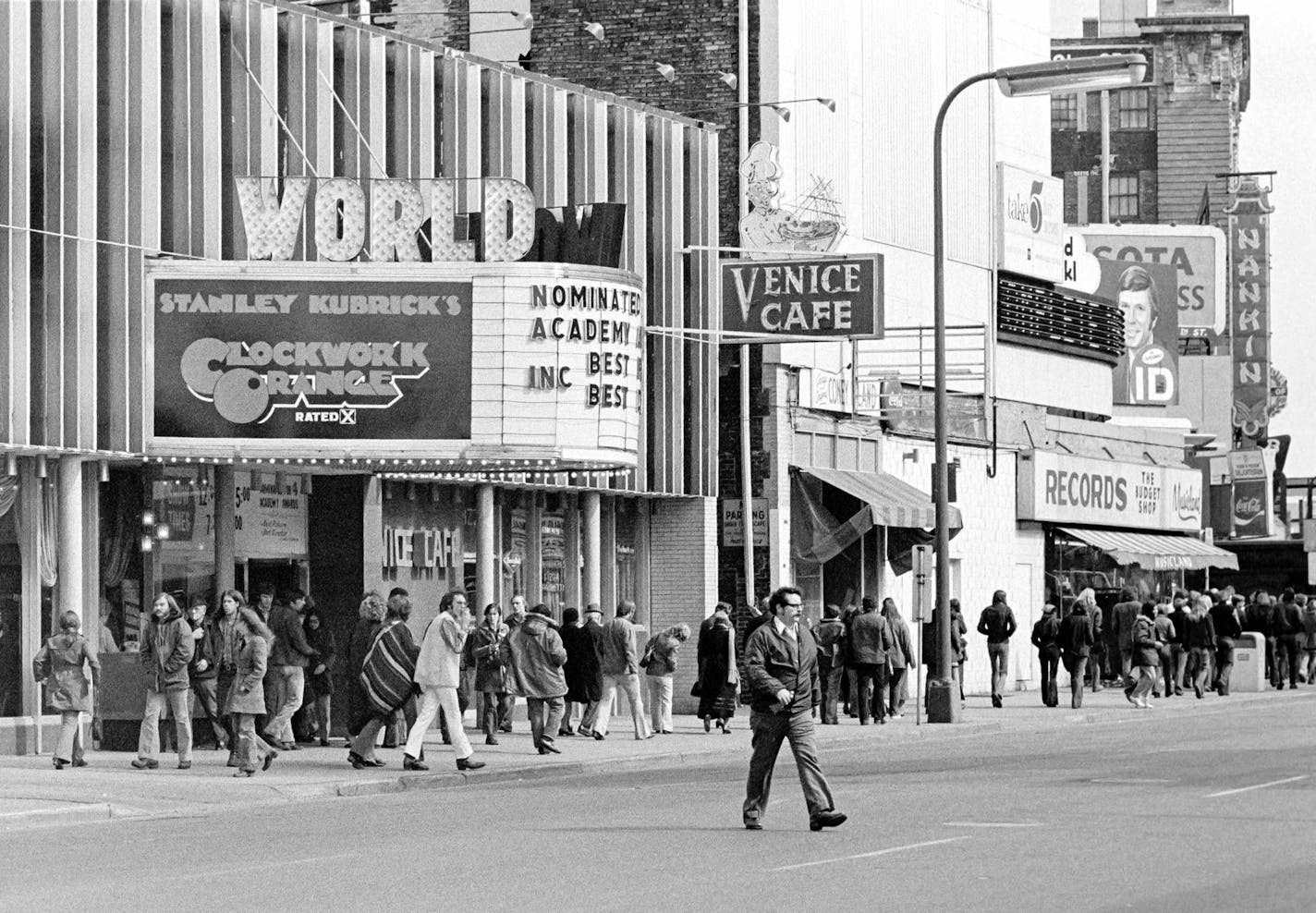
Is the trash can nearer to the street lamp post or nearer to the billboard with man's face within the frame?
the street lamp post

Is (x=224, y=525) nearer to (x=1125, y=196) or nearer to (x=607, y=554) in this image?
(x=607, y=554)

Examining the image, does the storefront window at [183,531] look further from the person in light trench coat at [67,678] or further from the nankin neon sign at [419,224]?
the person in light trench coat at [67,678]

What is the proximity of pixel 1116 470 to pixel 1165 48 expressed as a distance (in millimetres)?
58752

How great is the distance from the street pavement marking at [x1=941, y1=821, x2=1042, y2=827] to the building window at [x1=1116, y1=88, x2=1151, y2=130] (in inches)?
3664

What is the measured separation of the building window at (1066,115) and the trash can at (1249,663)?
6563cm

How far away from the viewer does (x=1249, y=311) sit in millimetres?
81812

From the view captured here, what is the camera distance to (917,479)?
4381 centimetres

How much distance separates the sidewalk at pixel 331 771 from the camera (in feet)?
67.8


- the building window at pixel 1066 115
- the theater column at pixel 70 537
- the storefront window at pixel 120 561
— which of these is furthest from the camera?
the building window at pixel 1066 115

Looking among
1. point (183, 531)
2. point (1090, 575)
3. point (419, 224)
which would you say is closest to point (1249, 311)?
point (1090, 575)

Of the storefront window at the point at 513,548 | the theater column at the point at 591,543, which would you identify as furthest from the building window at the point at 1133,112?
the storefront window at the point at 513,548

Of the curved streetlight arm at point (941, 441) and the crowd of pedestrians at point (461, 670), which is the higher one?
the curved streetlight arm at point (941, 441)

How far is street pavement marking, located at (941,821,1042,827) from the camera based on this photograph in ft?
58.5

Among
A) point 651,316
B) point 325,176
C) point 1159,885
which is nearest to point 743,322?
point 651,316
